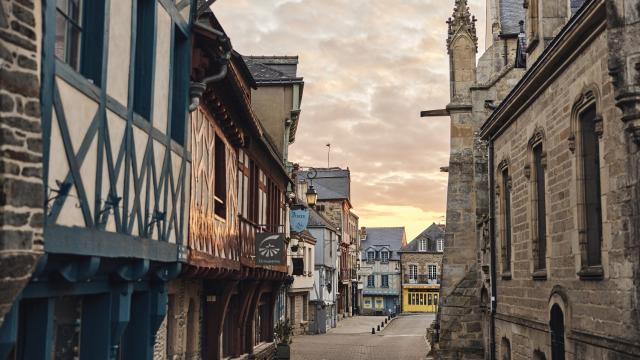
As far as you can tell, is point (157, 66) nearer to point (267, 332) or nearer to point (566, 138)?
point (566, 138)

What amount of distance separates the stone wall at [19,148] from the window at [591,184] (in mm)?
7636

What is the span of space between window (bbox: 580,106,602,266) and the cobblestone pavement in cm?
1679

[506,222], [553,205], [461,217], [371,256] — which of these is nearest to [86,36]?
[553,205]

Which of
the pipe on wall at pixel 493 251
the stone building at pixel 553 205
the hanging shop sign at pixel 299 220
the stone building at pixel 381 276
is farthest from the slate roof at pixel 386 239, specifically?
the pipe on wall at pixel 493 251

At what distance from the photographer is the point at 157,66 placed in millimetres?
8742

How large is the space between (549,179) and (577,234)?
1911mm

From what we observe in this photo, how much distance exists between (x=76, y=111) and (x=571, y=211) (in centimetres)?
762

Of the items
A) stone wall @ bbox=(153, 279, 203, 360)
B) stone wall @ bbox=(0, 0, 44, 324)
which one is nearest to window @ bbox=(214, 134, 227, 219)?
stone wall @ bbox=(153, 279, 203, 360)

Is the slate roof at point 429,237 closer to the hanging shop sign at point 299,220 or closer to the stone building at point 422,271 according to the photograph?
the stone building at point 422,271

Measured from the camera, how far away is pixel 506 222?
55.0 ft

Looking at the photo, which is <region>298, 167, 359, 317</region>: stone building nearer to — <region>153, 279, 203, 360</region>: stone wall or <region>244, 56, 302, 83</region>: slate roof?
<region>244, 56, 302, 83</region>: slate roof

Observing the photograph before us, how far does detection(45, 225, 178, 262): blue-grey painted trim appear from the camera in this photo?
5.67 metres

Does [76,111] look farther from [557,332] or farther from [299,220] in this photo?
[299,220]

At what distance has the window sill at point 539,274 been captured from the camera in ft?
41.7
